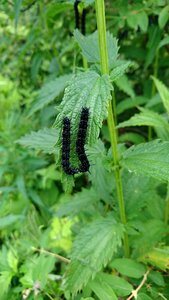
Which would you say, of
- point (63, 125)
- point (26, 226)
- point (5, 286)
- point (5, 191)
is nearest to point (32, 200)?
point (5, 191)

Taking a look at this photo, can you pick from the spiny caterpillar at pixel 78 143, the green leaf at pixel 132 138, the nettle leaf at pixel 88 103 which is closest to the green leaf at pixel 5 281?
the spiny caterpillar at pixel 78 143

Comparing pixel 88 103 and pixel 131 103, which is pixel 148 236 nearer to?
pixel 88 103

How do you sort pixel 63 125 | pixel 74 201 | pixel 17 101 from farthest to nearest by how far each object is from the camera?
pixel 17 101 < pixel 74 201 < pixel 63 125

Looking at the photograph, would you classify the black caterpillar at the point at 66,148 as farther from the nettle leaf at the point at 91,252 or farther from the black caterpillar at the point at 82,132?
the nettle leaf at the point at 91,252

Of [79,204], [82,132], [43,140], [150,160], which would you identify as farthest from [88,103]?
[79,204]

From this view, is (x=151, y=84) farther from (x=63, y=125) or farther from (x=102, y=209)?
(x=63, y=125)

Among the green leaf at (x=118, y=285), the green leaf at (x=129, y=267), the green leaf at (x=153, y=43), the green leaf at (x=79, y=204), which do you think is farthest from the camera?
the green leaf at (x=153, y=43)
